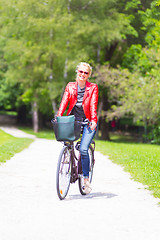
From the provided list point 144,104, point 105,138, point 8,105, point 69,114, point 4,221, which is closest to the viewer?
point 4,221

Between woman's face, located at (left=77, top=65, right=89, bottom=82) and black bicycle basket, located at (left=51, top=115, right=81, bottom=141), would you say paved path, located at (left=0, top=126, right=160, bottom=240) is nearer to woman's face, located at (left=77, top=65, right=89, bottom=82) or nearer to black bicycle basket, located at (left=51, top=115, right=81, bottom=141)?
black bicycle basket, located at (left=51, top=115, right=81, bottom=141)

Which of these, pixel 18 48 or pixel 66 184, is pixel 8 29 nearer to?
pixel 18 48

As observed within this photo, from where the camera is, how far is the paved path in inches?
167

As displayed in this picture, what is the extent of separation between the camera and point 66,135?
579cm

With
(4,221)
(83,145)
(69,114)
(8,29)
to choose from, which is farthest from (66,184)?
(8,29)

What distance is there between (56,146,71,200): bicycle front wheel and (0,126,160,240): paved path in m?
0.14

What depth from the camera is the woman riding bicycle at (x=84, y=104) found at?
6109 millimetres

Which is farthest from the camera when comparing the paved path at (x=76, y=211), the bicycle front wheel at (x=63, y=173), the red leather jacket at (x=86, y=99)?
the red leather jacket at (x=86, y=99)

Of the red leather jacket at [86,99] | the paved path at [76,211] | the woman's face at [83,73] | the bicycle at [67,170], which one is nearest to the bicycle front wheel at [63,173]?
the bicycle at [67,170]

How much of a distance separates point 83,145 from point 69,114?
1.64ft

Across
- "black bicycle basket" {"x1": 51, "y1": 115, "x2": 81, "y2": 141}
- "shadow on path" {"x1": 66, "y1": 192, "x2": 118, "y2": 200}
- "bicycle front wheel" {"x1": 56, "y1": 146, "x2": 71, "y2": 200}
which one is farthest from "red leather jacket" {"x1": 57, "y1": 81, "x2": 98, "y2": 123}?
"shadow on path" {"x1": 66, "y1": 192, "x2": 118, "y2": 200}

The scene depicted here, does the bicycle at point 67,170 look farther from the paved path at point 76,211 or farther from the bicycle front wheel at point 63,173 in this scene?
the paved path at point 76,211

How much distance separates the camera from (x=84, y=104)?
6109 millimetres

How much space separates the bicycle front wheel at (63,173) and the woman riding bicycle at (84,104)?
228 millimetres
